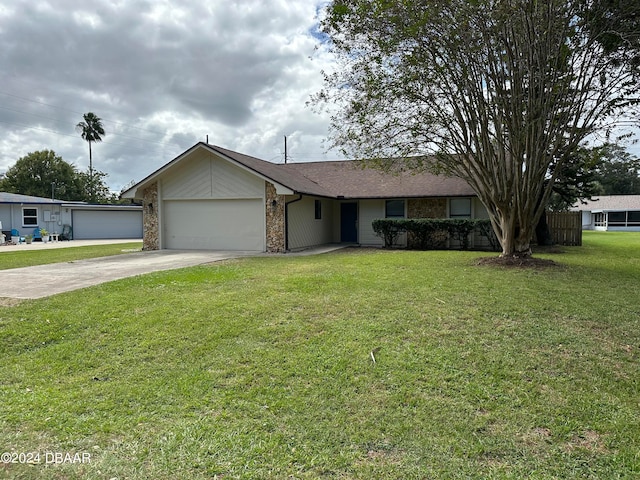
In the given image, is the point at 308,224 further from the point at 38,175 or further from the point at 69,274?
the point at 38,175

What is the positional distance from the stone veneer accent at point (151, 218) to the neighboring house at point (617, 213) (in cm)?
3724

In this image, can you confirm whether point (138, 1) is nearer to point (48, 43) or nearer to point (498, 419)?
point (48, 43)

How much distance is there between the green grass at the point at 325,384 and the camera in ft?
8.62

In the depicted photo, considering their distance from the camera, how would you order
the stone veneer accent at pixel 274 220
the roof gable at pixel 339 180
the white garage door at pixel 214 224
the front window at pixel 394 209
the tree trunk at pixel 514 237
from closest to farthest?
the tree trunk at pixel 514 237, the stone veneer accent at pixel 274 220, the roof gable at pixel 339 180, the white garage door at pixel 214 224, the front window at pixel 394 209

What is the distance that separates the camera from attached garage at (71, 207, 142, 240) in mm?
28703

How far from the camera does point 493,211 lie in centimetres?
1220

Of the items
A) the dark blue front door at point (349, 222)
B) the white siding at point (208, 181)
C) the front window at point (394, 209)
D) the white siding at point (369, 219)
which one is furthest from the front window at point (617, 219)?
the white siding at point (208, 181)

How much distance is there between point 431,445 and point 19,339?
4.84 meters

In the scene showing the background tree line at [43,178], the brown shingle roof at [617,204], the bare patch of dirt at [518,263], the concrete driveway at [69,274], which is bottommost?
the concrete driveway at [69,274]

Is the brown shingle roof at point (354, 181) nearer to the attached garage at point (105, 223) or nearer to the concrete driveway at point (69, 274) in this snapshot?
the concrete driveway at point (69, 274)

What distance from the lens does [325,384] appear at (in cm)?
369

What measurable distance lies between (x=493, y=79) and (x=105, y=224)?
92.8 ft

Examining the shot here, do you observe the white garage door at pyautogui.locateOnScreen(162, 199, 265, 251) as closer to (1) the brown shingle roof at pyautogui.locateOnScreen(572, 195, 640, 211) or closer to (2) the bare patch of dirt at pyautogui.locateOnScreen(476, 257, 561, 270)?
(2) the bare patch of dirt at pyautogui.locateOnScreen(476, 257, 561, 270)

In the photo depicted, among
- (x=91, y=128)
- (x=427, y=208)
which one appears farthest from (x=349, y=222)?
(x=91, y=128)
